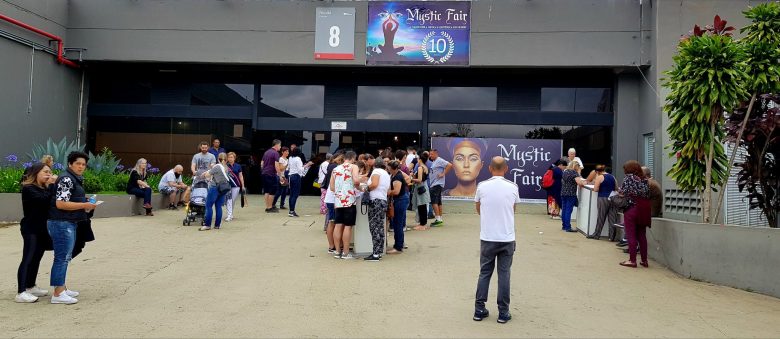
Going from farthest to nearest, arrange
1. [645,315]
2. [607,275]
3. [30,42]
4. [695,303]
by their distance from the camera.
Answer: [30,42]
[607,275]
[695,303]
[645,315]

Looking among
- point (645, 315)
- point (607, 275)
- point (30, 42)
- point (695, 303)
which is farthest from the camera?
point (30, 42)

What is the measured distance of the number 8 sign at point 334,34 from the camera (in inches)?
639

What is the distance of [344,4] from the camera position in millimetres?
16281

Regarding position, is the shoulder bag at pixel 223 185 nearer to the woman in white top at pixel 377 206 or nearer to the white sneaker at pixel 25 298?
the woman in white top at pixel 377 206

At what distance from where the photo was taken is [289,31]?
53.9ft

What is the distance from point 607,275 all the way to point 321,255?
4197mm

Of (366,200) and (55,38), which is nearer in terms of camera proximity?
(366,200)

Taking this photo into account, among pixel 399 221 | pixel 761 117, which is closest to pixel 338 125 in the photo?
pixel 399 221

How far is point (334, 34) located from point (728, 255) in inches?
499

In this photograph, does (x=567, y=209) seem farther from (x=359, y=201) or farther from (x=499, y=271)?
(x=499, y=271)

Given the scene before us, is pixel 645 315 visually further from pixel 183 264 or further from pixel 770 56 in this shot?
pixel 183 264

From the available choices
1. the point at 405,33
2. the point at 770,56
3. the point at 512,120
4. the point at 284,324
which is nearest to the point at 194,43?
the point at 405,33

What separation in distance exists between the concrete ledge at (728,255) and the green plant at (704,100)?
27.0 inches

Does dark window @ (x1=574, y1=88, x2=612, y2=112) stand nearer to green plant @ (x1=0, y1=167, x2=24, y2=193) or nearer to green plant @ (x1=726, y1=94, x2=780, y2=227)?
green plant @ (x1=726, y1=94, x2=780, y2=227)
